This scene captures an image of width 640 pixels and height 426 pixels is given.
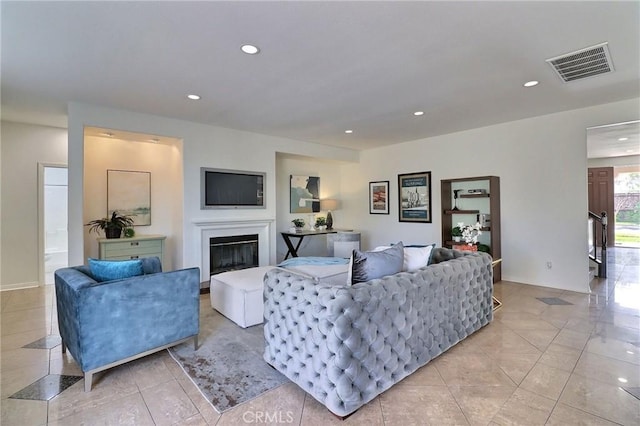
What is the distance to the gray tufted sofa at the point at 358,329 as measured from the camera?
71.2 inches

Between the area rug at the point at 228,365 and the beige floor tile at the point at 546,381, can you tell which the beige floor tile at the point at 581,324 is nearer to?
the beige floor tile at the point at 546,381

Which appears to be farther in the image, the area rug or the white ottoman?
the white ottoman

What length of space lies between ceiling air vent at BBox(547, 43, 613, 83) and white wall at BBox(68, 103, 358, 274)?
4273 mm

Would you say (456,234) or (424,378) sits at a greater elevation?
(456,234)

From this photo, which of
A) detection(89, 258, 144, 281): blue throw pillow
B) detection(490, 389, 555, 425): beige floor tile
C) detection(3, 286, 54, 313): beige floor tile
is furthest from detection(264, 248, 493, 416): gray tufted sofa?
detection(3, 286, 54, 313): beige floor tile

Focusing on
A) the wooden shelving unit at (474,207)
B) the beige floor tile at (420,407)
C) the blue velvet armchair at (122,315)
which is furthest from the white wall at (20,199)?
the wooden shelving unit at (474,207)

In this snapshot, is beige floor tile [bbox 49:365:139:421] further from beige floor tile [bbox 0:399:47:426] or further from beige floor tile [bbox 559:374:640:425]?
beige floor tile [bbox 559:374:640:425]

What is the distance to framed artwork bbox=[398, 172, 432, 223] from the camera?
6047mm

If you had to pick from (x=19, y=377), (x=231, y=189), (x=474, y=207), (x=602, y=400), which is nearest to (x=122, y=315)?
(x=19, y=377)

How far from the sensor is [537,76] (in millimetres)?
3141

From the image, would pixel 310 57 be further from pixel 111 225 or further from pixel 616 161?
pixel 616 161

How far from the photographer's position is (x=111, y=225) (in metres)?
4.59

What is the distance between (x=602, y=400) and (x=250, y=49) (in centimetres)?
364

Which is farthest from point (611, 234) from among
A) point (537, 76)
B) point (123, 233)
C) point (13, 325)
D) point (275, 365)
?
point (13, 325)
